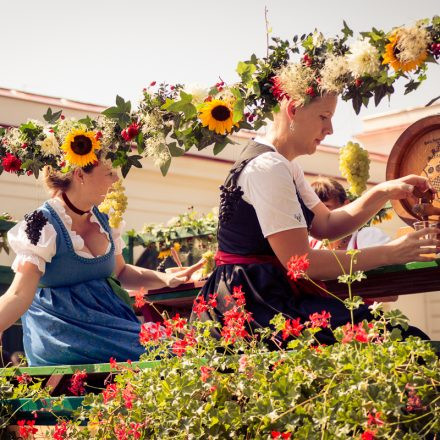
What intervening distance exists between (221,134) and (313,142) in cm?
61

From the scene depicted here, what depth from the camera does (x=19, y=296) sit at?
379 cm

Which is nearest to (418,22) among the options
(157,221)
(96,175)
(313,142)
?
(313,142)

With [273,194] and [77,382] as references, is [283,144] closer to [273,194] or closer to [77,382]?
[273,194]

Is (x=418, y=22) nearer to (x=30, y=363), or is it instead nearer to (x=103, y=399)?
(x=103, y=399)

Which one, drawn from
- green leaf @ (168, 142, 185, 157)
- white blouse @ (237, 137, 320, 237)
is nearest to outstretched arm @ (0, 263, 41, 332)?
green leaf @ (168, 142, 185, 157)

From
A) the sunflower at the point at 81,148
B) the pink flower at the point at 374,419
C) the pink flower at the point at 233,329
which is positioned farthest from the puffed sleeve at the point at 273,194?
the pink flower at the point at 374,419

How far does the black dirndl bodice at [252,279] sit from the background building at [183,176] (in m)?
8.31

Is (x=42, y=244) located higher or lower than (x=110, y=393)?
higher

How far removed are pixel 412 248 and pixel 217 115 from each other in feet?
3.39

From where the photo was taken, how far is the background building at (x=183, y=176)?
13.1 meters

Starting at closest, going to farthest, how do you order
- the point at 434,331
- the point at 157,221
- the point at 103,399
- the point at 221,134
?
the point at 103,399 < the point at 221,134 < the point at 157,221 < the point at 434,331

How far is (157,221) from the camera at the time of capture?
1462 cm

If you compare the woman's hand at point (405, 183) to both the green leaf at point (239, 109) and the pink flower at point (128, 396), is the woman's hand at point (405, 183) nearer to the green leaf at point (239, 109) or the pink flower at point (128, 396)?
the green leaf at point (239, 109)

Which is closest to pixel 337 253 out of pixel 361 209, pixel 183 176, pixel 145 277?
pixel 361 209
